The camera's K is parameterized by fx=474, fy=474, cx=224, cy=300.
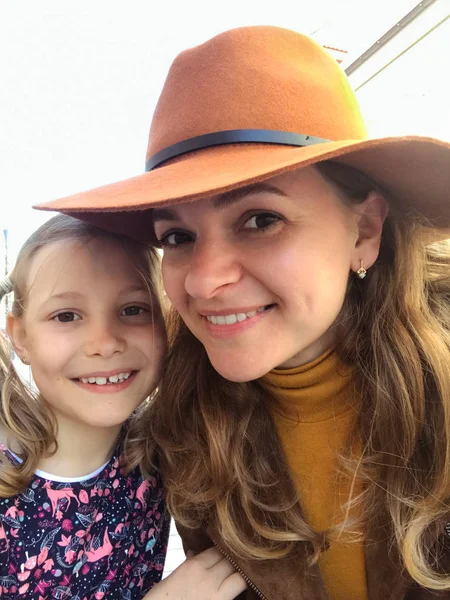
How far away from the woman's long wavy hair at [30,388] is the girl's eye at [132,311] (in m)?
0.03

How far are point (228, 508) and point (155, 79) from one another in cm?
243

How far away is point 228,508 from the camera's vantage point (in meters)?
0.98

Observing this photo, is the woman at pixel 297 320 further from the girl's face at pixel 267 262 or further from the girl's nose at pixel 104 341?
the girl's nose at pixel 104 341

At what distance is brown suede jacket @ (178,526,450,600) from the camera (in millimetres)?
859

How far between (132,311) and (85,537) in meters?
0.49

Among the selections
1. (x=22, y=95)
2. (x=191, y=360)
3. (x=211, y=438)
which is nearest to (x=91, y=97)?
(x=22, y=95)

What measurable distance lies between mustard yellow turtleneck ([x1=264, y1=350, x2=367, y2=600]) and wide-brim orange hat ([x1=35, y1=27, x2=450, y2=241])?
0.39 meters

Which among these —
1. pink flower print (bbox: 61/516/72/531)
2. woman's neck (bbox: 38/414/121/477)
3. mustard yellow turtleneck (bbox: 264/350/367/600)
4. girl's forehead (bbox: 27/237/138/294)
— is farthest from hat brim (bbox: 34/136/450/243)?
pink flower print (bbox: 61/516/72/531)

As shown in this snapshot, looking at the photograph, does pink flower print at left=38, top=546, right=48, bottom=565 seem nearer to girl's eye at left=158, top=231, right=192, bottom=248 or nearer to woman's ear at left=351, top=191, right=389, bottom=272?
girl's eye at left=158, top=231, right=192, bottom=248

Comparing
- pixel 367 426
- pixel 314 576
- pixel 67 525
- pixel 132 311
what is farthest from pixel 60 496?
pixel 367 426

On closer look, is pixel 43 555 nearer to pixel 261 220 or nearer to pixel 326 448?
pixel 326 448

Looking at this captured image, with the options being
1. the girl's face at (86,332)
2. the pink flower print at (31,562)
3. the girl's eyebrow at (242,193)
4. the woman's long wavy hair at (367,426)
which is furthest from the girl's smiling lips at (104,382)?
the girl's eyebrow at (242,193)

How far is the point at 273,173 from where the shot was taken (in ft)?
1.93

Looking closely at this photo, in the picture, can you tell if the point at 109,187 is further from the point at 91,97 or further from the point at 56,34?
the point at 91,97
